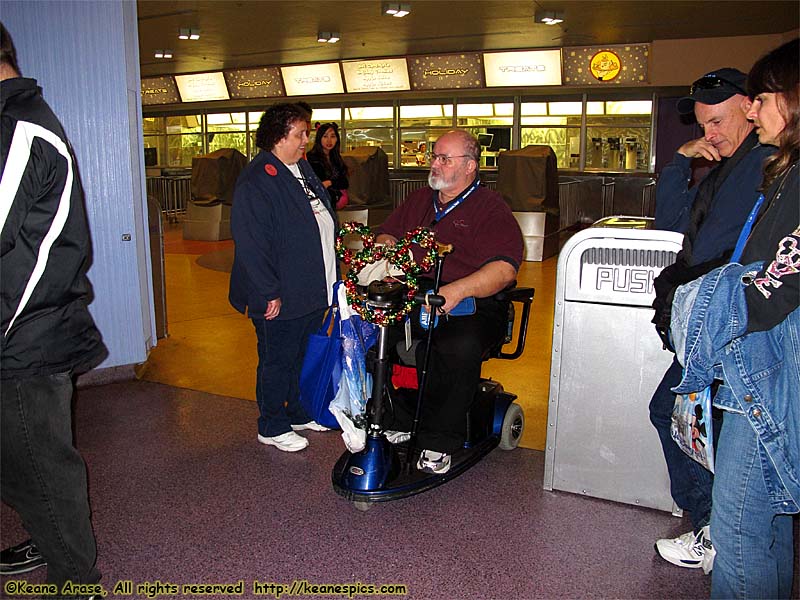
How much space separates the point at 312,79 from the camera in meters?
14.2

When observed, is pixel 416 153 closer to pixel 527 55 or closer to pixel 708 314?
pixel 527 55

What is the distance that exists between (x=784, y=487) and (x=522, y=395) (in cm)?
254

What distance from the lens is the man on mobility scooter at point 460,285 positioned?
2883mm

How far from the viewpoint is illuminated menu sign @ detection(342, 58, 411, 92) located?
525 inches

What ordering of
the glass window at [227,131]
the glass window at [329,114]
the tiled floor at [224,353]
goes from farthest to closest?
the glass window at [227,131] → the glass window at [329,114] → the tiled floor at [224,353]

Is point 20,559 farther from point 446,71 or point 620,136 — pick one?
point 620,136

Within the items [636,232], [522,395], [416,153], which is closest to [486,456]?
[522,395]

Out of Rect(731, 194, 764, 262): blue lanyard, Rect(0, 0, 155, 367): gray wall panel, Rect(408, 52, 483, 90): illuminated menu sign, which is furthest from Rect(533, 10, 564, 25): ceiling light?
Rect(731, 194, 764, 262): blue lanyard

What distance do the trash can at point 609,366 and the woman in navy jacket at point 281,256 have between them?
1.17m

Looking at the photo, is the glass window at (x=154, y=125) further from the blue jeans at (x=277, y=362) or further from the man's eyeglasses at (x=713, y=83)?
the man's eyeglasses at (x=713, y=83)

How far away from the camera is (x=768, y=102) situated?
1.60 meters

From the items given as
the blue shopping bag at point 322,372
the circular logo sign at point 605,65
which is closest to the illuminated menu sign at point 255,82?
the circular logo sign at point 605,65

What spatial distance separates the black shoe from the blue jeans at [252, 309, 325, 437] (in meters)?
1.18

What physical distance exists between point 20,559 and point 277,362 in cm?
132
